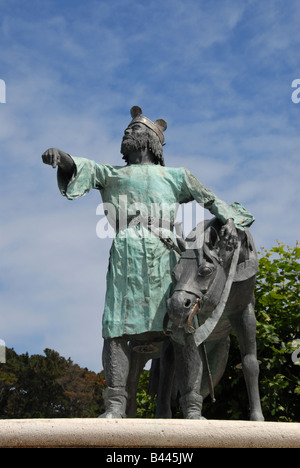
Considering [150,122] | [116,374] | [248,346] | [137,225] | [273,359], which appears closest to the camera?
[116,374]

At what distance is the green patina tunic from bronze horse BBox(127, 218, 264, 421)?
0.17m

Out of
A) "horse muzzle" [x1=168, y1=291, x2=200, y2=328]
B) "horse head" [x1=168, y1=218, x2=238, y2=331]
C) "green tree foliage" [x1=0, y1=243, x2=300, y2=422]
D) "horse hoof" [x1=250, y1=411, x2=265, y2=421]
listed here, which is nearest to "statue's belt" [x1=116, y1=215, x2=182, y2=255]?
"horse head" [x1=168, y1=218, x2=238, y2=331]

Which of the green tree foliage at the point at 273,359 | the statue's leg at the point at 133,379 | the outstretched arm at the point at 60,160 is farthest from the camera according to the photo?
the green tree foliage at the point at 273,359

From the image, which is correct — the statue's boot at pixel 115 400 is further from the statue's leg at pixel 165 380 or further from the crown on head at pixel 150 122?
the crown on head at pixel 150 122

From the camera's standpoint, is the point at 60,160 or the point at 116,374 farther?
the point at 60,160

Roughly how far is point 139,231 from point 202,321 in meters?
0.90

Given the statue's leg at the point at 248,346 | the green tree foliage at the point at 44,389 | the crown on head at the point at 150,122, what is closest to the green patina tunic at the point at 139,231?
the crown on head at the point at 150,122

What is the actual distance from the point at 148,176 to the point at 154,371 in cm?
210

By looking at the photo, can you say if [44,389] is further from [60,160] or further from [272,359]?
[60,160]

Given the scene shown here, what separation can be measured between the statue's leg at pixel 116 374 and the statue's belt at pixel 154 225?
90cm

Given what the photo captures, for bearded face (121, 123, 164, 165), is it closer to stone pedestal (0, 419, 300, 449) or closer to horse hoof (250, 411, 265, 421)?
horse hoof (250, 411, 265, 421)

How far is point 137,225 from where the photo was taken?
212 inches

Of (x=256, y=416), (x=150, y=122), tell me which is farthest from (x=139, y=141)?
(x=256, y=416)

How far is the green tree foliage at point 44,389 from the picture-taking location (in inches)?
716
